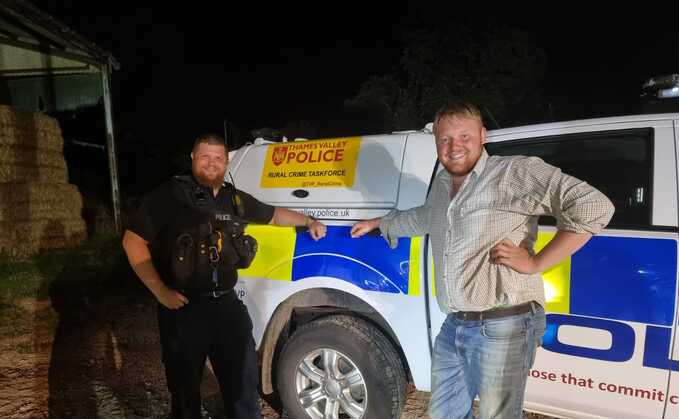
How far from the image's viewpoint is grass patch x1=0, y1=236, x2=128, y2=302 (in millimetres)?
5633

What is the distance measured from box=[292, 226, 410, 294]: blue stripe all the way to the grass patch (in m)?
4.61

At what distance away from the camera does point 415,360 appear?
2.27m

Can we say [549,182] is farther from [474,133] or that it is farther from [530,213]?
[474,133]

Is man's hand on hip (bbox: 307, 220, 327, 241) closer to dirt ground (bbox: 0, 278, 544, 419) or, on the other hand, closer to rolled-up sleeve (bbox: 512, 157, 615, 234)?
rolled-up sleeve (bbox: 512, 157, 615, 234)

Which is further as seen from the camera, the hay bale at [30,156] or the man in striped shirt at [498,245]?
the hay bale at [30,156]

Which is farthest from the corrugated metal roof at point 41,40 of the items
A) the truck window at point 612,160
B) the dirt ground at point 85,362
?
the truck window at point 612,160

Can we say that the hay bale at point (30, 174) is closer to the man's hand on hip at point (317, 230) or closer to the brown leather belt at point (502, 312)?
the man's hand on hip at point (317, 230)

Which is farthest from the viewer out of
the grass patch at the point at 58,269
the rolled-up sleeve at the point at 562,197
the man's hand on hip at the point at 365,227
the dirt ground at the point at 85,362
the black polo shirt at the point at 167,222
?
the grass patch at the point at 58,269

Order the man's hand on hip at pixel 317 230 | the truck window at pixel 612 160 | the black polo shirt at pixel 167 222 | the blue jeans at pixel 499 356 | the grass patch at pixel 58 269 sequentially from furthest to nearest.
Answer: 1. the grass patch at pixel 58 269
2. the man's hand on hip at pixel 317 230
3. the black polo shirt at pixel 167 222
4. the truck window at pixel 612 160
5. the blue jeans at pixel 499 356

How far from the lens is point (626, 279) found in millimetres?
1876

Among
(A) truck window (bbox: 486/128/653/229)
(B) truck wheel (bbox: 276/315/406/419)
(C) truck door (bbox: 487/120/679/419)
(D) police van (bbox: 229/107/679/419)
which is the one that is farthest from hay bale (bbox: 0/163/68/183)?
(C) truck door (bbox: 487/120/679/419)

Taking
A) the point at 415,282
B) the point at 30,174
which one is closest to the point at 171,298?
the point at 415,282

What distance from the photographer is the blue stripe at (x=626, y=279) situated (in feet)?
5.97

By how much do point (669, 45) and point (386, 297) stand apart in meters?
17.2
